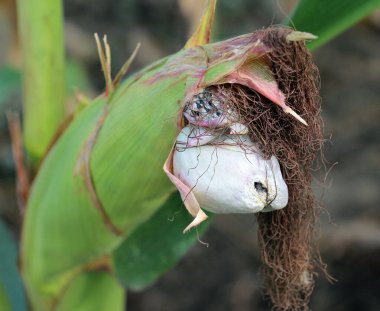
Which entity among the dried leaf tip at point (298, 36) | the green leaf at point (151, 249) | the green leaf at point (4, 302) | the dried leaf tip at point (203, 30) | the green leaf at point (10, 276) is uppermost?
the dried leaf tip at point (298, 36)

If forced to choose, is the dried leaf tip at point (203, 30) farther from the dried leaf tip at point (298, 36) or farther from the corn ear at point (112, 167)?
the dried leaf tip at point (298, 36)

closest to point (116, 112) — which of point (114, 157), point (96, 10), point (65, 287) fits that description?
point (114, 157)

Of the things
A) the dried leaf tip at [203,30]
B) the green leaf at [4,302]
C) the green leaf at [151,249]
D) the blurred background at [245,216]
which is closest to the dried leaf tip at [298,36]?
the dried leaf tip at [203,30]

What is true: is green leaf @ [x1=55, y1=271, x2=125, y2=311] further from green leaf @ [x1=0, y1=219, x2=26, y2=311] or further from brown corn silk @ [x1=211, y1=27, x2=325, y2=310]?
brown corn silk @ [x1=211, y1=27, x2=325, y2=310]

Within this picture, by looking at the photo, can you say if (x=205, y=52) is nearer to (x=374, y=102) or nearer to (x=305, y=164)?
(x=305, y=164)

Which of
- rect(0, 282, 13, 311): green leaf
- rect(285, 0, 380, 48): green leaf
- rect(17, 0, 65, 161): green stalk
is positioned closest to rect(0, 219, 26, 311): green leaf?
rect(0, 282, 13, 311): green leaf

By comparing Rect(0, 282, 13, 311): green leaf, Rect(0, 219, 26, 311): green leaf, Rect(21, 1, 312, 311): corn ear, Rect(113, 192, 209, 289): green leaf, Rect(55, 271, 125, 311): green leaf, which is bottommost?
Rect(0, 219, 26, 311): green leaf
